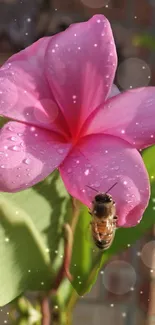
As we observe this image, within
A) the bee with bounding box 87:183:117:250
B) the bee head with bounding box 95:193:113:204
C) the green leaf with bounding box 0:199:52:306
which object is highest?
the bee head with bounding box 95:193:113:204

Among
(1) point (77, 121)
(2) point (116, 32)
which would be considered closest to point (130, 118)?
(1) point (77, 121)

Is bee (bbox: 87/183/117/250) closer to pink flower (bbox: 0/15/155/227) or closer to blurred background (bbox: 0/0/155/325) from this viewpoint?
pink flower (bbox: 0/15/155/227)

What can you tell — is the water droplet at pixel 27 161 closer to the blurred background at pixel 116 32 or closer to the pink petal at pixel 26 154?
the pink petal at pixel 26 154

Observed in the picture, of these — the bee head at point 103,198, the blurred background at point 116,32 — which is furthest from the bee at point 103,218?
the blurred background at point 116,32

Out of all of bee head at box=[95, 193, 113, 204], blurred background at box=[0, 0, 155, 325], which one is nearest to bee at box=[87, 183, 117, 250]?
bee head at box=[95, 193, 113, 204]

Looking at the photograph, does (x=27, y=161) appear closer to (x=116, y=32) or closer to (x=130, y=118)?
(x=130, y=118)

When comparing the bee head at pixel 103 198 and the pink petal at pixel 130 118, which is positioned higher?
the pink petal at pixel 130 118

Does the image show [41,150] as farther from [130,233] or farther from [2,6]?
[2,6]
